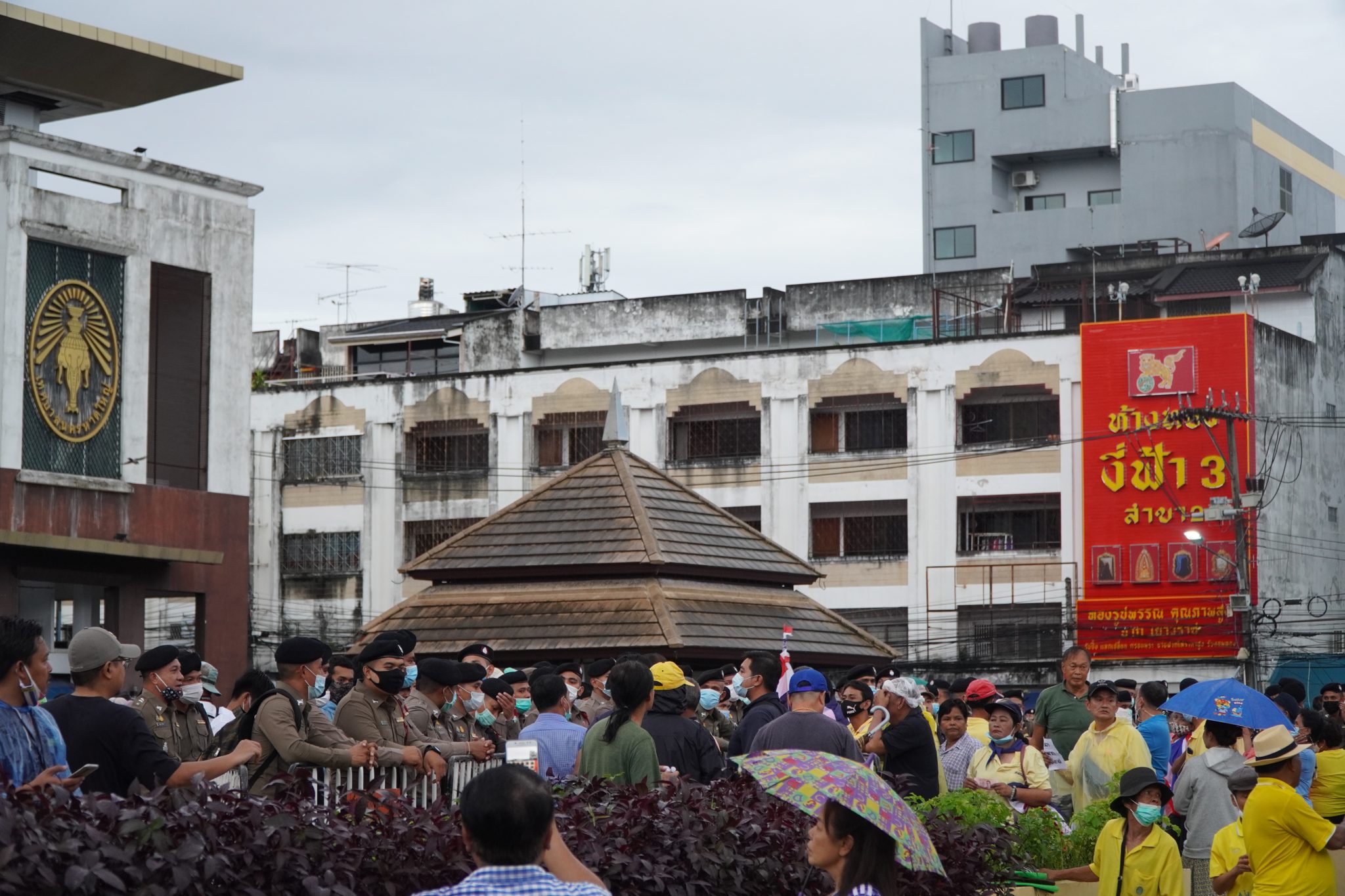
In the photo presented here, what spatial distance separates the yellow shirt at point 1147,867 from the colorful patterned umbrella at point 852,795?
382 centimetres

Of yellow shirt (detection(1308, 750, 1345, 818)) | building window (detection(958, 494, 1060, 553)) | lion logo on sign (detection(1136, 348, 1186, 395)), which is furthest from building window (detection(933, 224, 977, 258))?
yellow shirt (detection(1308, 750, 1345, 818))

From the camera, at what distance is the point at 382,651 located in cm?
1020

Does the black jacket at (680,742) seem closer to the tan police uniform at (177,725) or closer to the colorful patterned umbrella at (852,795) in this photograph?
the tan police uniform at (177,725)

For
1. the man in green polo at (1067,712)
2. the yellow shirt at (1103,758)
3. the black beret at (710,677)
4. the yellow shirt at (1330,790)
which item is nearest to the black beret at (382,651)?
the yellow shirt at (1103,758)

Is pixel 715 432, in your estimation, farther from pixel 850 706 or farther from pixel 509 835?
pixel 509 835

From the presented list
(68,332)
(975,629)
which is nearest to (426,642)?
(68,332)

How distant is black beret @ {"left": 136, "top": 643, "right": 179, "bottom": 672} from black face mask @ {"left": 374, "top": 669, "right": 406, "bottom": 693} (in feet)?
5.97

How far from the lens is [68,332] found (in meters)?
29.7

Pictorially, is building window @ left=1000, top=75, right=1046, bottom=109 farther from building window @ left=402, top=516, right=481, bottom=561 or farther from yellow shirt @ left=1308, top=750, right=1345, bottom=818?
yellow shirt @ left=1308, top=750, right=1345, bottom=818

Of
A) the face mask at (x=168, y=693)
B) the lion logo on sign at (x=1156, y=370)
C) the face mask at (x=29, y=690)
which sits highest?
the lion logo on sign at (x=1156, y=370)

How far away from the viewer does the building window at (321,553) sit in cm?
5506

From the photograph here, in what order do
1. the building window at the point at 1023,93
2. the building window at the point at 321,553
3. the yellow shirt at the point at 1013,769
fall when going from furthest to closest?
the building window at the point at 1023,93, the building window at the point at 321,553, the yellow shirt at the point at 1013,769

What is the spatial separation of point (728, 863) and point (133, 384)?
2373 centimetres

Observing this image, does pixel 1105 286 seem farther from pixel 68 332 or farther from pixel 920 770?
pixel 920 770
